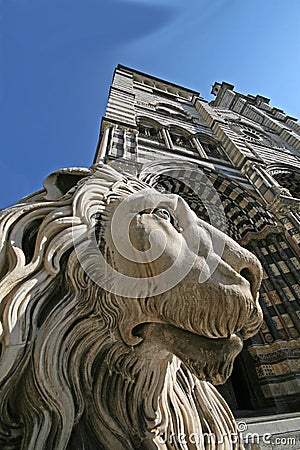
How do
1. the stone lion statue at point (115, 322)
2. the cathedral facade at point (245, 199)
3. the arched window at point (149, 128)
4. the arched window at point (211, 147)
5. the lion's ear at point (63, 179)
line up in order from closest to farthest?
the stone lion statue at point (115, 322) < the lion's ear at point (63, 179) < the cathedral facade at point (245, 199) < the arched window at point (149, 128) < the arched window at point (211, 147)

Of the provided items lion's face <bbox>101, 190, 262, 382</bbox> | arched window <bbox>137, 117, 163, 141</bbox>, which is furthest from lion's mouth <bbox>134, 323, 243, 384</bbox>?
arched window <bbox>137, 117, 163, 141</bbox>

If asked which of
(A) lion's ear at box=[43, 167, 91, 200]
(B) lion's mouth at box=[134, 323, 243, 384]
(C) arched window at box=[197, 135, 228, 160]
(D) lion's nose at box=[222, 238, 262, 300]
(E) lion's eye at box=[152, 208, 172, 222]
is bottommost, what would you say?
(B) lion's mouth at box=[134, 323, 243, 384]

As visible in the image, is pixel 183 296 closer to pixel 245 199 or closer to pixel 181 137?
pixel 245 199

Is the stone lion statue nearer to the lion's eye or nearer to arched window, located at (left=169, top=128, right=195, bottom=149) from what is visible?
the lion's eye

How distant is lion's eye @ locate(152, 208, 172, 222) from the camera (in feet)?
2.06

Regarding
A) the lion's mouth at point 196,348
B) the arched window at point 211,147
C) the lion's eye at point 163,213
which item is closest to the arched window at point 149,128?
the arched window at point 211,147

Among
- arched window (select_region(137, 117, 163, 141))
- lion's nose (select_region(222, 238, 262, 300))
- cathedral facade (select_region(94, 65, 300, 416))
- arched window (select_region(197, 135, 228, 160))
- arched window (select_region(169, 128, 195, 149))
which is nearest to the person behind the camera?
lion's nose (select_region(222, 238, 262, 300))

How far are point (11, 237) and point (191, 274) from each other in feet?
1.39

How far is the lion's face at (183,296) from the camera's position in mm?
500

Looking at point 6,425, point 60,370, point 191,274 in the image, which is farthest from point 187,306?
point 6,425

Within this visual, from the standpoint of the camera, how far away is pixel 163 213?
64cm

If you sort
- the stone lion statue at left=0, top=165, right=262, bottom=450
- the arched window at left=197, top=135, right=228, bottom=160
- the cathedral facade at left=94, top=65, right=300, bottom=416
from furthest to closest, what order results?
the arched window at left=197, top=135, right=228, bottom=160 < the cathedral facade at left=94, top=65, right=300, bottom=416 < the stone lion statue at left=0, top=165, right=262, bottom=450

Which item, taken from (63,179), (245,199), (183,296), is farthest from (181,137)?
(183,296)

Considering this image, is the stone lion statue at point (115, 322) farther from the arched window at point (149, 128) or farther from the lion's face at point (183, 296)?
the arched window at point (149, 128)
